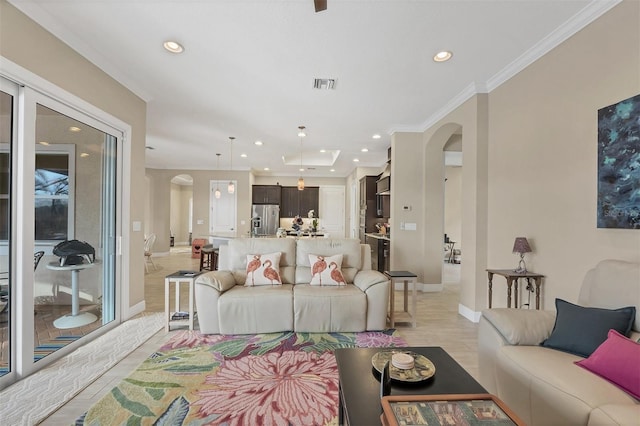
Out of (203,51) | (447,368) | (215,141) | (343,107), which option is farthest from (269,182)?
(447,368)

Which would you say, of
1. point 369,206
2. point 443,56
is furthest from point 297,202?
point 443,56

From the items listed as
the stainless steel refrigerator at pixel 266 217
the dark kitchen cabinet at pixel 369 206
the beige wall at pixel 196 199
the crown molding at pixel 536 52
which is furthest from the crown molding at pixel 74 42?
the stainless steel refrigerator at pixel 266 217

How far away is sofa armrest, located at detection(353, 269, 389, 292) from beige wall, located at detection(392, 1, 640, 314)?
1266 millimetres

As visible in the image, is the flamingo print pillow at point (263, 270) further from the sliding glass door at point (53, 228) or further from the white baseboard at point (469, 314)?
the white baseboard at point (469, 314)

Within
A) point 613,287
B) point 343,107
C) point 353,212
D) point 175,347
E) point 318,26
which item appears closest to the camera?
point 613,287

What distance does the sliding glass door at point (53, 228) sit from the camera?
7.12ft

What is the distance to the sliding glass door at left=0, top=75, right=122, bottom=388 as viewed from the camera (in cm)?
217

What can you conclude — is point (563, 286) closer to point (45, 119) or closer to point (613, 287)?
point (613, 287)

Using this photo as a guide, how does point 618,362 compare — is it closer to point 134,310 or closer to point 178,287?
point 178,287

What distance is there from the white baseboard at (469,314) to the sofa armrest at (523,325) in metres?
1.59

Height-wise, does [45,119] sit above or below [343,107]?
below

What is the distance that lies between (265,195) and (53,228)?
7.31 m

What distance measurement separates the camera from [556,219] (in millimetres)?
2539

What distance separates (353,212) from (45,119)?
25.0 feet
